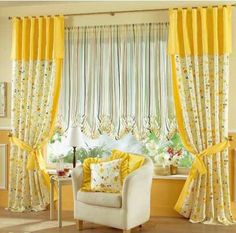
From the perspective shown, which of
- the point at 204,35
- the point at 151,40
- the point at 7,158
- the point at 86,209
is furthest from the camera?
the point at 7,158

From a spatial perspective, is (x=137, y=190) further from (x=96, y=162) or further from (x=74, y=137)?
(x=74, y=137)

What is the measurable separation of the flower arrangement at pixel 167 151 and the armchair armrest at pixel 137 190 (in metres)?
0.74

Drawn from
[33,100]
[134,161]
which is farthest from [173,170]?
[33,100]

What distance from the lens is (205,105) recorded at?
5238 mm

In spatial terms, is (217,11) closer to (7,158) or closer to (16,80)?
(16,80)

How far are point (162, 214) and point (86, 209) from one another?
1.17 meters

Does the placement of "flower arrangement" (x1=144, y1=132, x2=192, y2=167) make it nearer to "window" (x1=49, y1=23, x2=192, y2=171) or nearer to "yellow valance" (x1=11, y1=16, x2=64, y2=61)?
"window" (x1=49, y1=23, x2=192, y2=171)

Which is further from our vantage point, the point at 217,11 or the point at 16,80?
the point at 16,80

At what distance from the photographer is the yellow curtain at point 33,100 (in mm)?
5707

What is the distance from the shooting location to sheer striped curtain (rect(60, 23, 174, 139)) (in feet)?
18.3

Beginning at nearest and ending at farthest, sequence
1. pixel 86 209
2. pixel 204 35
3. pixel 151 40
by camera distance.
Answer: pixel 86 209 → pixel 204 35 → pixel 151 40

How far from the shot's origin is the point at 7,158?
605cm

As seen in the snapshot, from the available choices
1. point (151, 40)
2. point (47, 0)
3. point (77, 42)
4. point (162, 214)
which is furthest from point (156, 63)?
point (162, 214)

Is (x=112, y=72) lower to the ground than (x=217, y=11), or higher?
lower
